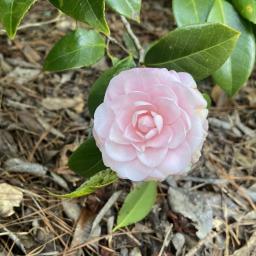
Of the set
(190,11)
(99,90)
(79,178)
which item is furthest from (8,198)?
(190,11)

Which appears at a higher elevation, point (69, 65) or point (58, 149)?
point (69, 65)

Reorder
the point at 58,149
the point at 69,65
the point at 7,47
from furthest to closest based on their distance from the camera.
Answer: the point at 7,47 → the point at 58,149 → the point at 69,65

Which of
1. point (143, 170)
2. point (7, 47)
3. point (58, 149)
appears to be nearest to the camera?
point (143, 170)

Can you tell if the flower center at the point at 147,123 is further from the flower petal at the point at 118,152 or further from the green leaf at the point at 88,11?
the green leaf at the point at 88,11

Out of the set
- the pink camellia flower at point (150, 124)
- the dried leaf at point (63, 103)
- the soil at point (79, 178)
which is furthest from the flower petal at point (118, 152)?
the dried leaf at point (63, 103)

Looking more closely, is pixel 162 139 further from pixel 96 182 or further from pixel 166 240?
pixel 166 240

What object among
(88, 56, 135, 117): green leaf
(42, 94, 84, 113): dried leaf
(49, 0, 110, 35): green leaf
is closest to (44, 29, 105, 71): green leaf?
(88, 56, 135, 117): green leaf

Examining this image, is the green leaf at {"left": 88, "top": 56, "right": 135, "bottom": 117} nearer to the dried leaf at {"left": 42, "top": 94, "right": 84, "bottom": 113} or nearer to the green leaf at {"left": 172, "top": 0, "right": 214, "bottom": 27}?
the green leaf at {"left": 172, "top": 0, "right": 214, "bottom": 27}

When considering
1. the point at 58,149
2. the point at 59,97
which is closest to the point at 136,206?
the point at 58,149

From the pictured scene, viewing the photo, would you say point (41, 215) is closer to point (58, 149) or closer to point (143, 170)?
point (58, 149)
